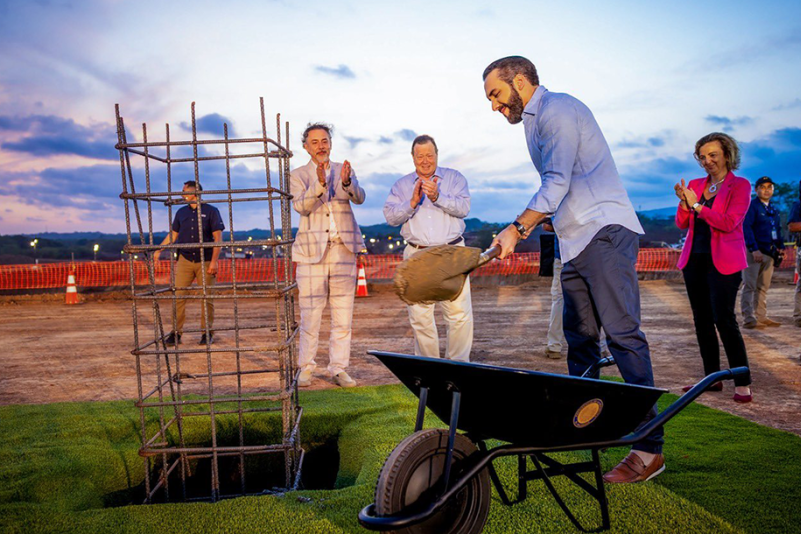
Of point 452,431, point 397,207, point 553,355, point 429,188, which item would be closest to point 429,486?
point 452,431

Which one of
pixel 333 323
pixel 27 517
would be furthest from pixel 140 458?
pixel 333 323

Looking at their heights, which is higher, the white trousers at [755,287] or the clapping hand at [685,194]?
the clapping hand at [685,194]

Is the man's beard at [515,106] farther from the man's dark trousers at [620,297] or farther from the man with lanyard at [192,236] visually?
the man with lanyard at [192,236]

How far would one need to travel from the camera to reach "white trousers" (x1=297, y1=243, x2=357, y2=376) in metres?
5.18

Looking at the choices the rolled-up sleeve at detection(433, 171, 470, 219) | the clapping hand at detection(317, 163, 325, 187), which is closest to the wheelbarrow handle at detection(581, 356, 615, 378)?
the rolled-up sleeve at detection(433, 171, 470, 219)

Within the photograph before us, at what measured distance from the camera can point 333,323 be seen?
5355 mm

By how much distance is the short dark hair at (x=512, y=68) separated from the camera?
3.01 metres

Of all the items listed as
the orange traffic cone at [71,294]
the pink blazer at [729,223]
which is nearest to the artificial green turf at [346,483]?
the pink blazer at [729,223]

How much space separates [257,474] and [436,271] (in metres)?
2.32

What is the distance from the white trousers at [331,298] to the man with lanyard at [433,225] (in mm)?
588

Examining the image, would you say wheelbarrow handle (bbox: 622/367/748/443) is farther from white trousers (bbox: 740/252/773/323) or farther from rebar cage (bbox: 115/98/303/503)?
white trousers (bbox: 740/252/773/323)

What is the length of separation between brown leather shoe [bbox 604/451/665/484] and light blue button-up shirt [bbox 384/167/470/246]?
2496 millimetres

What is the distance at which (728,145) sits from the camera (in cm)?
439

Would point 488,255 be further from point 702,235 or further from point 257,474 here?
point 702,235
